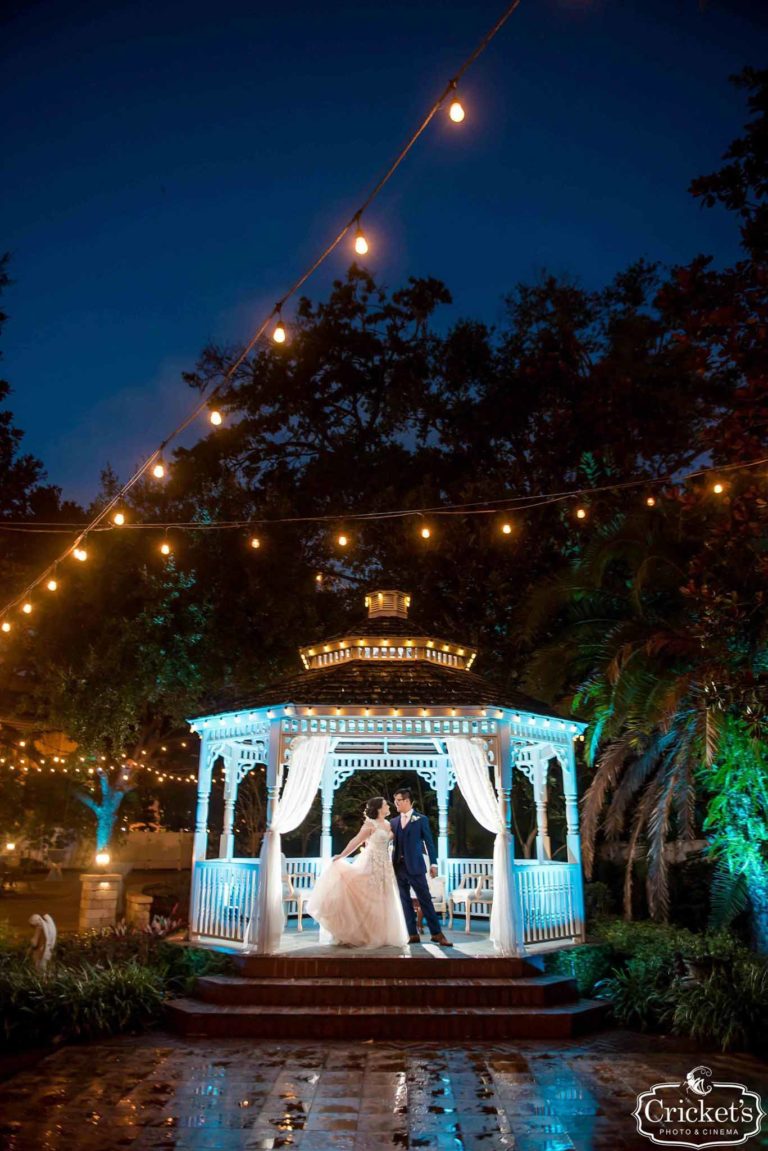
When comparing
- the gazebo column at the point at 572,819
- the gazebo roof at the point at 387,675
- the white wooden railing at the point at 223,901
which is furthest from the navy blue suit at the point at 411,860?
the gazebo column at the point at 572,819

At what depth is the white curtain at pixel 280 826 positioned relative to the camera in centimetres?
923

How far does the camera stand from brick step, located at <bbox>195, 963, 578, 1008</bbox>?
8336 millimetres

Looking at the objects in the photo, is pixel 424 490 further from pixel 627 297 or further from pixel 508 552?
pixel 627 297

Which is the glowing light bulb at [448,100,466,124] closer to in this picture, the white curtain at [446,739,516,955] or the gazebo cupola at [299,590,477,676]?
the white curtain at [446,739,516,955]

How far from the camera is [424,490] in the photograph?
18609mm

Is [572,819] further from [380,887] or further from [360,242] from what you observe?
[360,242]

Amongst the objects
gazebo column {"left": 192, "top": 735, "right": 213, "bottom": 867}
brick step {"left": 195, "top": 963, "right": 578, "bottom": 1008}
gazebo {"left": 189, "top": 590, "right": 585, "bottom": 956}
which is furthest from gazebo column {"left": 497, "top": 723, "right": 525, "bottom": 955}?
gazebo column {"left": 192, "top": 735, "right": 213, "bottom": 867}

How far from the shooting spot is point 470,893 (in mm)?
11523

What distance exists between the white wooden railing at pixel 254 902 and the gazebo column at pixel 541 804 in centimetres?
64

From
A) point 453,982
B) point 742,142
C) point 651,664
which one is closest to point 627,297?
point 742,142

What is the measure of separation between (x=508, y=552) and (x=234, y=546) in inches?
235

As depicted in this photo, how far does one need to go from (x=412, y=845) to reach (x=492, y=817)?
1377 mm

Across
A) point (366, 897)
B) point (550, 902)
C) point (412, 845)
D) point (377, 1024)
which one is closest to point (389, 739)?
point (412, 845)

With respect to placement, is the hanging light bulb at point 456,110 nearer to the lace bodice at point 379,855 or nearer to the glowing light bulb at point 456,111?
the glowing light bulb at point 456,111
